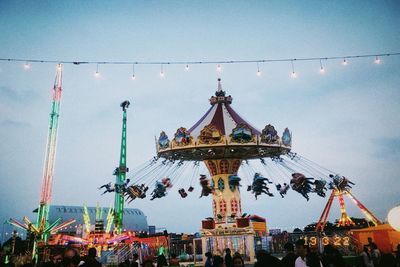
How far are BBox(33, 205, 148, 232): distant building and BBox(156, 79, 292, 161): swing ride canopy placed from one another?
29.0m

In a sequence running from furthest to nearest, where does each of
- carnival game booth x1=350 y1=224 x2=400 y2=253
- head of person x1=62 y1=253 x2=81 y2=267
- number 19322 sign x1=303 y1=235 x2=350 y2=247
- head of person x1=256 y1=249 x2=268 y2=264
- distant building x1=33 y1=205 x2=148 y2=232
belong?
1. distant building x1=33 y1=205 x2=148 y2=232
2. carnival game booth x1=350 y1=224 x2=400 y2=253
3. number 19322 sign x1=303 y1=235 x2=350 y2=247
4. head of person x1=62 y1=253 x2=81 y2=267
5. head of person x1=256 y1=249 x2=268 y2=264

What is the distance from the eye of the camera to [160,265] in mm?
7926

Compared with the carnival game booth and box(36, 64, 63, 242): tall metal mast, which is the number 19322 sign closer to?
the carnival game booth

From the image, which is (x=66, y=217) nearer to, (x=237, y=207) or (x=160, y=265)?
(x=237, y=207)

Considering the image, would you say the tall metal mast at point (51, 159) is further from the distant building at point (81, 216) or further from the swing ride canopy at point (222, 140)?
the distant building at point (81, 216)

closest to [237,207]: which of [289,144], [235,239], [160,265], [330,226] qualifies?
[235,239]

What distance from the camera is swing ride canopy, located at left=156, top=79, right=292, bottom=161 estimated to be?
14898mm

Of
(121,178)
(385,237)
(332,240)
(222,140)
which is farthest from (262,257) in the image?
(121,178)

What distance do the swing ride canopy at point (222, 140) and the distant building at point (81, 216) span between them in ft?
95.1

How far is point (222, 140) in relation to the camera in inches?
586

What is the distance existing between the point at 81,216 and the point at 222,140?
34840 mm

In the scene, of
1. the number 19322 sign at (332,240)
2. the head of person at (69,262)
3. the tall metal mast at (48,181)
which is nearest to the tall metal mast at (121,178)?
the tall metal mast at (48,181)

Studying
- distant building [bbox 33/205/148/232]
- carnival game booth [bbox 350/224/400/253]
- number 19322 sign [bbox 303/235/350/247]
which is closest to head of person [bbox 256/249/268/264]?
number 19322 sign [bbox 303/235/350/247]

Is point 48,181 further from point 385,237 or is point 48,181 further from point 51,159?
point 385,237
